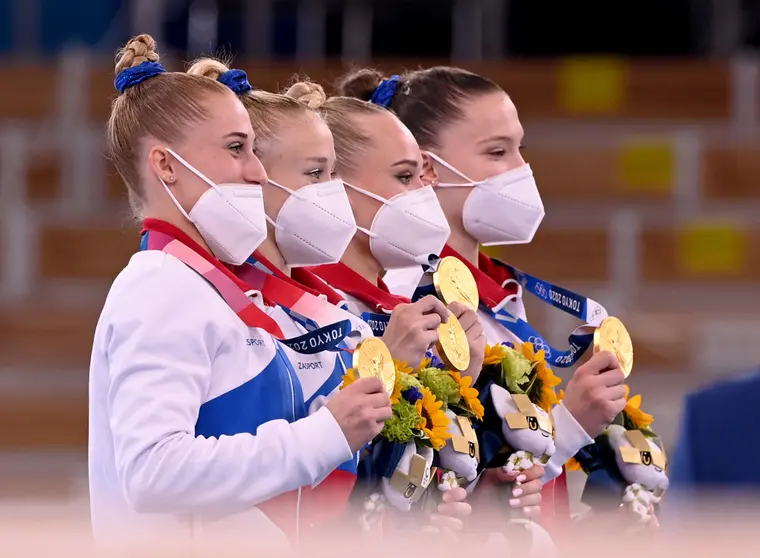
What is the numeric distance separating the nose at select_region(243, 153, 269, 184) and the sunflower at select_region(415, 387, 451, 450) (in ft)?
1.58

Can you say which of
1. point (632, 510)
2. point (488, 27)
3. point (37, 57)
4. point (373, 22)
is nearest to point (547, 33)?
point (488, 27)

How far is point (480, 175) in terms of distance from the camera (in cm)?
295

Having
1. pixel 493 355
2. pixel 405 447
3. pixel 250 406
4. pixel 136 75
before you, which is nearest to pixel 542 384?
pixel 493 355

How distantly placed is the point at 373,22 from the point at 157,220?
14.5ft

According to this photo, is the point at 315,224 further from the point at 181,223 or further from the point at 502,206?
the point at 502,206

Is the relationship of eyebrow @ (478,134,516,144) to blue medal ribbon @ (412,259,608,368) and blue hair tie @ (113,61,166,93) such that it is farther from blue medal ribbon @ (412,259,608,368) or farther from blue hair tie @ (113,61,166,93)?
blue hair tie @ (113,61,166,93)

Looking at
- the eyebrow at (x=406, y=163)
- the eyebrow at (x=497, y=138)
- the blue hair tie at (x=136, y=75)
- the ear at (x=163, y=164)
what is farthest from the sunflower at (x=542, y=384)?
the blue hair tie at (x=136, y=75)

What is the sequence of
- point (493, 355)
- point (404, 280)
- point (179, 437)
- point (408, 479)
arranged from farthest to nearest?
point (404, 280) < point (493, 355) < point (408, 479) < point (179, 437)

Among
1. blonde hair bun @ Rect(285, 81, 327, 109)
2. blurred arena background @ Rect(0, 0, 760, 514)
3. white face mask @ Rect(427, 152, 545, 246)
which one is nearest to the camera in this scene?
blonde hair bun @ Rect(285, 81, 327, 109)

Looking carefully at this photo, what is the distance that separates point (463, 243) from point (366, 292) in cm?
44

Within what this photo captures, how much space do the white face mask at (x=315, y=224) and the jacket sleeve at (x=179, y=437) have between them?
477 millimetres

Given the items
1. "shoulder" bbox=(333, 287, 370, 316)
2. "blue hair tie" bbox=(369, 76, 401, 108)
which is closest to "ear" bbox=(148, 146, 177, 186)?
"shoulder" bbox=(333, 287, 370, 316)

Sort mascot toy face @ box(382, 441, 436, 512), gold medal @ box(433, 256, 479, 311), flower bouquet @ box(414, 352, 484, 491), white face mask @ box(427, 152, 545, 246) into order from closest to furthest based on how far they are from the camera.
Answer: mascot toy face @ box(382, 441, 436, 512) < flower bouquet @ box(414, 352, 484, 491) < gold medal @ box(433, 256, 479, 311) < white face mask @ box(427, 152, 545, 246)

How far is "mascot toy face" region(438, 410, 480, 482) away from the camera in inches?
91.3
